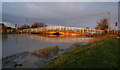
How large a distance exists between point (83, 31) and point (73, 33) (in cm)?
408

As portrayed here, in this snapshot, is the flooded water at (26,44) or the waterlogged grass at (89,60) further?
the flooded water at (26,44)

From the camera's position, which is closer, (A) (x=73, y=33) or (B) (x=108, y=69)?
(B) (x=108, y=69)

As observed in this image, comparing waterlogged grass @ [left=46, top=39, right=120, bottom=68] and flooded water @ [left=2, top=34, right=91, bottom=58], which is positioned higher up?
waterlogged grass @ [left=46, top=39, right=120, bottom=68]

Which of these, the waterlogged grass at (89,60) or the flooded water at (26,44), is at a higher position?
the waterlogged grass at (89,60)

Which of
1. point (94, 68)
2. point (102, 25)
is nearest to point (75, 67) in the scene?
point (94, 68)

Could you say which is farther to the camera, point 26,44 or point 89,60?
point 26,44

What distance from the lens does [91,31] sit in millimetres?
37375

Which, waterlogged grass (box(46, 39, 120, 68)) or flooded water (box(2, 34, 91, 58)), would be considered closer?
waterlogged grass (box(46, 39, 120, 68))

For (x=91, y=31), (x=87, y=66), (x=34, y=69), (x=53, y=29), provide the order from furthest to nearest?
Result: (x=53, y=29) < (x=91, y=31) < (x=34, y=69) < (x=87, y=66)

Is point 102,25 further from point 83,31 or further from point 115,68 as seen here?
point 115,68

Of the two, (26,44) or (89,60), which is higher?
(89,60)

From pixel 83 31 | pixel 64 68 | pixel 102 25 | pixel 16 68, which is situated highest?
pixel 102 25

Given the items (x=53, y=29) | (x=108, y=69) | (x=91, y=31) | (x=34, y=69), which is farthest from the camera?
(x=53, y=29)

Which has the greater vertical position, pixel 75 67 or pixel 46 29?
pixel 46 29
